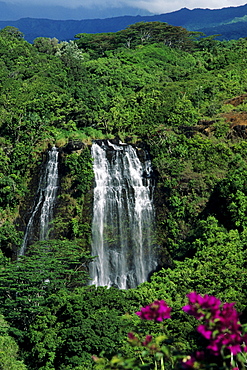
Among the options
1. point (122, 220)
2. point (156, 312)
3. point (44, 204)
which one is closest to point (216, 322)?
point (156, 312)

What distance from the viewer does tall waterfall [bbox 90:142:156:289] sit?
83.1 feet

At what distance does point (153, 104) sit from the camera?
35.7 meters

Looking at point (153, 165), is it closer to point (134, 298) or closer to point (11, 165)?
point (11, 165)

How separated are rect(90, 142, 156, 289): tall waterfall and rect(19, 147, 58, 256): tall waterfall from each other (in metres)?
2.77

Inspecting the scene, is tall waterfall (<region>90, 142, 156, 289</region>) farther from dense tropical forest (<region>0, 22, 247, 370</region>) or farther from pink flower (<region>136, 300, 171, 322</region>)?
pink flower (<region>136, 300, 171, 322</region>)

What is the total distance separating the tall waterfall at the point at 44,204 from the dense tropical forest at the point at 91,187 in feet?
1.58

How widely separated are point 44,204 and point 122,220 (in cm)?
512

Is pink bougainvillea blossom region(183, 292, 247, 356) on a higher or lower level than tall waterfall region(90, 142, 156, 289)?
lower

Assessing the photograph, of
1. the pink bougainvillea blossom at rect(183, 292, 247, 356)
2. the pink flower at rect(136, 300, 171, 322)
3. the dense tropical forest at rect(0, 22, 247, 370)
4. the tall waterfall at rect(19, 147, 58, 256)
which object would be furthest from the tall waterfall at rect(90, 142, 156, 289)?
the pink bougainvillea blossom at rect(183, 292, 247, 356)

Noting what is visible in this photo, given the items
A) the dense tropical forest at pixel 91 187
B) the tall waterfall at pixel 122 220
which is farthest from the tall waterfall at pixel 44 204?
the tall waterfall at pixel 122 220

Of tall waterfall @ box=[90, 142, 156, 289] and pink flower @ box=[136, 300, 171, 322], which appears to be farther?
tall waterfall @ box=[90, 142, 156, 289]

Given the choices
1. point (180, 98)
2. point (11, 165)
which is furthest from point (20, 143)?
point (180, 98)

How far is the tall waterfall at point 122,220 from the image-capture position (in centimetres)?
2534

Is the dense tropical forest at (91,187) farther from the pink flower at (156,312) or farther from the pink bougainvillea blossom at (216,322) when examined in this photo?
the pink bougainvillea blossom at (216,322)
